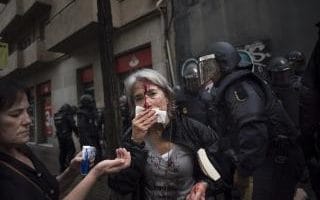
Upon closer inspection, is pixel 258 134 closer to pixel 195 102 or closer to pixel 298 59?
pixel 195 102

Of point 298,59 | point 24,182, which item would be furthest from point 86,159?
point 298,59

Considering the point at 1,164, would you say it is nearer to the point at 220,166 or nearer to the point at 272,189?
the point at 220,166

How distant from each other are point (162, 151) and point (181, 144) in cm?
13

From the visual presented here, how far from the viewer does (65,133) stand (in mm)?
10688

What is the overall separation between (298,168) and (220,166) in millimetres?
1449

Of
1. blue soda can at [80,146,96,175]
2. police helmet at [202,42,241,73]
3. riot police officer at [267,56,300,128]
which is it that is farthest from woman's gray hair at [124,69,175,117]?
riot police officer at [267,56,300,128]

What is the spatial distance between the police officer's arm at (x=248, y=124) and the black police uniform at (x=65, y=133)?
25.2 feet

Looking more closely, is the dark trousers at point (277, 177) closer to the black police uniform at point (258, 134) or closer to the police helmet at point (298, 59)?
the black police uniform at point (258, 134)

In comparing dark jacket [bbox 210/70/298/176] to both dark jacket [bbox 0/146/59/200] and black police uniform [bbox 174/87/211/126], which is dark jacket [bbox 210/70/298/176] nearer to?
black police uniform [bbox 174/87/211/126]

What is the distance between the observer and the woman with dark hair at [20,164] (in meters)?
2.04

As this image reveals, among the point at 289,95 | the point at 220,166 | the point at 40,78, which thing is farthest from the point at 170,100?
the point at 40,78

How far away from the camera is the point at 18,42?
1020 inches

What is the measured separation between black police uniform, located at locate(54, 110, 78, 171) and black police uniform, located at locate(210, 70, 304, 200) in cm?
737

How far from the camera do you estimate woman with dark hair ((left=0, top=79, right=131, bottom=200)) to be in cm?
204
